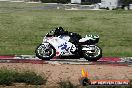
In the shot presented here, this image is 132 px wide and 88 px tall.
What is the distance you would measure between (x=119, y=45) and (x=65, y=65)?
843cm

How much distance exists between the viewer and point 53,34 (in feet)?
56.3

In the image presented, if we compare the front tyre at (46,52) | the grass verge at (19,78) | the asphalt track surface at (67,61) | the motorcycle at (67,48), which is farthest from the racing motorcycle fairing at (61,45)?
the grass verge at (19,78)

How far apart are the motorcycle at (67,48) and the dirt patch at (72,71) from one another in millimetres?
1293

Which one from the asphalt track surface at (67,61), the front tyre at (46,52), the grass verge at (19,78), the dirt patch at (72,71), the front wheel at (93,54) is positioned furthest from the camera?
the front tyre at (46,52)

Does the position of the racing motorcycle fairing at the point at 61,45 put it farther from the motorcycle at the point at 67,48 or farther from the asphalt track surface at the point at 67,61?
the asphalt track surface at the point at 67,61

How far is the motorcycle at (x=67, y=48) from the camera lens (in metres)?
16.8

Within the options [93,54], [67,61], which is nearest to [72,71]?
[67,61]

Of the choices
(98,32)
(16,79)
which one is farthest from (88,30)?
(16,79)

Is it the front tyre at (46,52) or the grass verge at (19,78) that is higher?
the grass verge at (19,78)

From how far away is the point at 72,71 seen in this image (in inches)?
562

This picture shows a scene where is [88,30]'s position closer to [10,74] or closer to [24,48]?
[24,48]

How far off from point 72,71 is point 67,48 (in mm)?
2749

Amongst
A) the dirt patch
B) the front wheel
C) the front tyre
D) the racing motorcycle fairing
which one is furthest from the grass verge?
the front wheel

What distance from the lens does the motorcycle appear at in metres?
16.8
